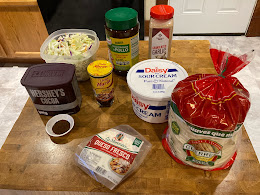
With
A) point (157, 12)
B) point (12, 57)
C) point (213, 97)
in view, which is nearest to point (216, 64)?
point (213, 97)

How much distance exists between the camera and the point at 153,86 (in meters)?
0.70

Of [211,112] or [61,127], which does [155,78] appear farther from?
[61,127]

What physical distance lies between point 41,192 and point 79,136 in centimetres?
21

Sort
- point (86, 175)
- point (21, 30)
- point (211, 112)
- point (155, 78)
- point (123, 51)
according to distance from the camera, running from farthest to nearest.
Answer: point (21, 30) → point (123, 51) → point (155, 78) → point (86, 175) → point (211, 112)

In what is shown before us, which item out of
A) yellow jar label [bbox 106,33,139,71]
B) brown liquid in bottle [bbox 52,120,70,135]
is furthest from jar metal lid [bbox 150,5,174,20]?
brown liquid in bottle [bbox 52,120,70,135]

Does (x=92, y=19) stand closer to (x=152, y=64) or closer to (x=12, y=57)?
(x=12, y=57)

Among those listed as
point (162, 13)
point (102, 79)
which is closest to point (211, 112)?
point (102, 79)

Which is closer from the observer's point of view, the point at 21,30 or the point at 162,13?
the point at 162,13

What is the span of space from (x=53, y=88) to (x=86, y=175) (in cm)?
30

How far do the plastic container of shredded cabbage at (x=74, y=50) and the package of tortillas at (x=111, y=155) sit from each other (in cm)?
34

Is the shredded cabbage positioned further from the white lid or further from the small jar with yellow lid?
the white lid

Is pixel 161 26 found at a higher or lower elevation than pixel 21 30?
higher

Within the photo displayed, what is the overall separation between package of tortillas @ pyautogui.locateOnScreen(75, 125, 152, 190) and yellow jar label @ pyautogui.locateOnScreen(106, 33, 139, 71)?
0.31m

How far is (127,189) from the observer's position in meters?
0.60
